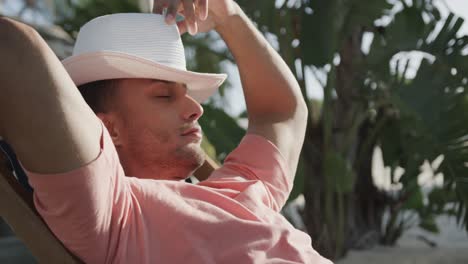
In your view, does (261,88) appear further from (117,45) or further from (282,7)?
(282,7)

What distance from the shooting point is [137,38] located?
2088 mm

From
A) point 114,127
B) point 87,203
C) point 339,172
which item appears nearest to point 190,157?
point 114,127

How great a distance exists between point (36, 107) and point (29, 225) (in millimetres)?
261

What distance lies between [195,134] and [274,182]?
0.28 metres

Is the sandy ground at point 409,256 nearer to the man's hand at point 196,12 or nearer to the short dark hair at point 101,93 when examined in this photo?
the man's hand at point 196,12

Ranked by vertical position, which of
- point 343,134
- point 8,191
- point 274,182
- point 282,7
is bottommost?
point 343,134

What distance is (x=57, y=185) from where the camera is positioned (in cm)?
147

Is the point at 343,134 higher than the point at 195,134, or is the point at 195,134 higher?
the point at 195,134

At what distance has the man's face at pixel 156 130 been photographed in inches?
80.7

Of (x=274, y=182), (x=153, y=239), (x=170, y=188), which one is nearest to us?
(x=153, y=239)

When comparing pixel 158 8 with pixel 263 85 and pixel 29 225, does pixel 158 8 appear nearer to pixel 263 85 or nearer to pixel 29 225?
pixel 263 85

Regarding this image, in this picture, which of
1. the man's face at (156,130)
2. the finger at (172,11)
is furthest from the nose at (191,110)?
the finger at (172,11)

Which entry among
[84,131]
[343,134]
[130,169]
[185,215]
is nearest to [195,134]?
[130,169]

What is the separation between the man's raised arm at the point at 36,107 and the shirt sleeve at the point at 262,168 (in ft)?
2.43
